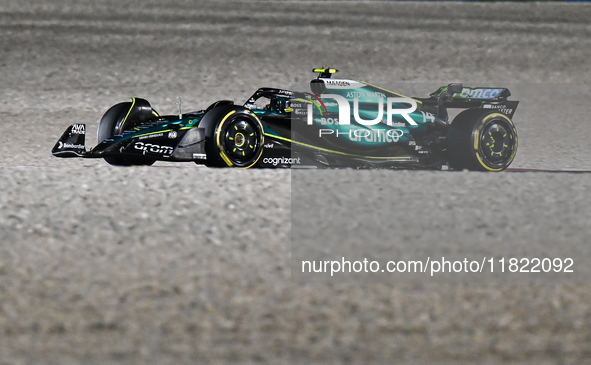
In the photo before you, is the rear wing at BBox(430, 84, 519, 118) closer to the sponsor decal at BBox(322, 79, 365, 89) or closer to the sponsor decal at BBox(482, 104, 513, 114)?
the sponsor decal at BBox(482, 104, 513, 114)

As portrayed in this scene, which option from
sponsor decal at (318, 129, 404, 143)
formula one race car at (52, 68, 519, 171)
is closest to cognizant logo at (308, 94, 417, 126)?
formula one race car at (52, 68, 519, 171)

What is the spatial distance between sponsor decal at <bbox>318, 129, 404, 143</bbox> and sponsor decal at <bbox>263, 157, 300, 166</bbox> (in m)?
0.45

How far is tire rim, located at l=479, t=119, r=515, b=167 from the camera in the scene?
903 centimetres

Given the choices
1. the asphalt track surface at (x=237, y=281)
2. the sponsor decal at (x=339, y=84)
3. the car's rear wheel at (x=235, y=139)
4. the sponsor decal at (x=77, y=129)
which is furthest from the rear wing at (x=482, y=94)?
the sponsor decal at (x=77, y=129)

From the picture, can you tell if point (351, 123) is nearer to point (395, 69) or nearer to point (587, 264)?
point (587, 264)

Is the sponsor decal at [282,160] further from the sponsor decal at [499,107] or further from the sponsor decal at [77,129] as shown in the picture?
the sponsor decal at [499,107]

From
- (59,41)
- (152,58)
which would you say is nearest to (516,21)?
(152,58)

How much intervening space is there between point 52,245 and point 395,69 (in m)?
17.4

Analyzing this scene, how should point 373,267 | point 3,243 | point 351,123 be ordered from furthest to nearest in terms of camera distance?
point 351,123
point 3,243
point 373,267

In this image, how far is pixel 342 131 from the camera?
8.94m

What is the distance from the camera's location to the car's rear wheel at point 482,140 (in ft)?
29.5

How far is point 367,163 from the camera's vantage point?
919 cm

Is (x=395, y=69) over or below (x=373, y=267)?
over

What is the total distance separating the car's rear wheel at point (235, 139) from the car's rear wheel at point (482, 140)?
2643mm
